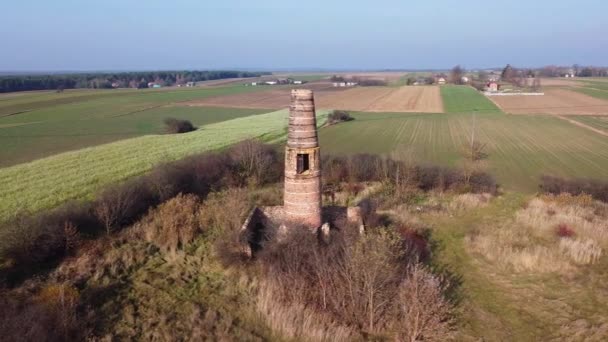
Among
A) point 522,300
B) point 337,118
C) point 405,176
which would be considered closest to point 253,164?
point 405,176

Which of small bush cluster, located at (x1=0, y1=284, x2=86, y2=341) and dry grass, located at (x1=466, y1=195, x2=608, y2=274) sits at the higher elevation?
small bush cluster, located at (x1=0, y1=284, x2=86, y2=341)

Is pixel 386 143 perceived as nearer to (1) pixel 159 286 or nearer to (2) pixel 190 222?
(2) pixel 190 222

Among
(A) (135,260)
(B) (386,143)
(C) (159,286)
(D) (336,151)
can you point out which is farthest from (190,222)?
(B) (386,143)

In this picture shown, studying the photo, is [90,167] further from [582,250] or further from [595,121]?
[595,121]

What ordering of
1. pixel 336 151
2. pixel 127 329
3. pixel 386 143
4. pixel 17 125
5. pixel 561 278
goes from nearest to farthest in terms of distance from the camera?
pixel 127 329, pixel 561 278, pixel 336 151, pixel 386 143, pixel 17 125

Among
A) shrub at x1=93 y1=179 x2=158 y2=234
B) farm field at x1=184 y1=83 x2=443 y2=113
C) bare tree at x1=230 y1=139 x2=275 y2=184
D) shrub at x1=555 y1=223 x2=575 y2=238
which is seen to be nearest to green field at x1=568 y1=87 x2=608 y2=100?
farm field at x1=184 y1=83 x2=443 y2=113

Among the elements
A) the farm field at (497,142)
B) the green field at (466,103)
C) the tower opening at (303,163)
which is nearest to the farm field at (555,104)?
the green field at (466,103)

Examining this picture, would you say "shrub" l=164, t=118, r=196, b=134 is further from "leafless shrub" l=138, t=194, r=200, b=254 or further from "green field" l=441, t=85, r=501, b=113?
"green field" l=441, t=85, r=501, b=113
